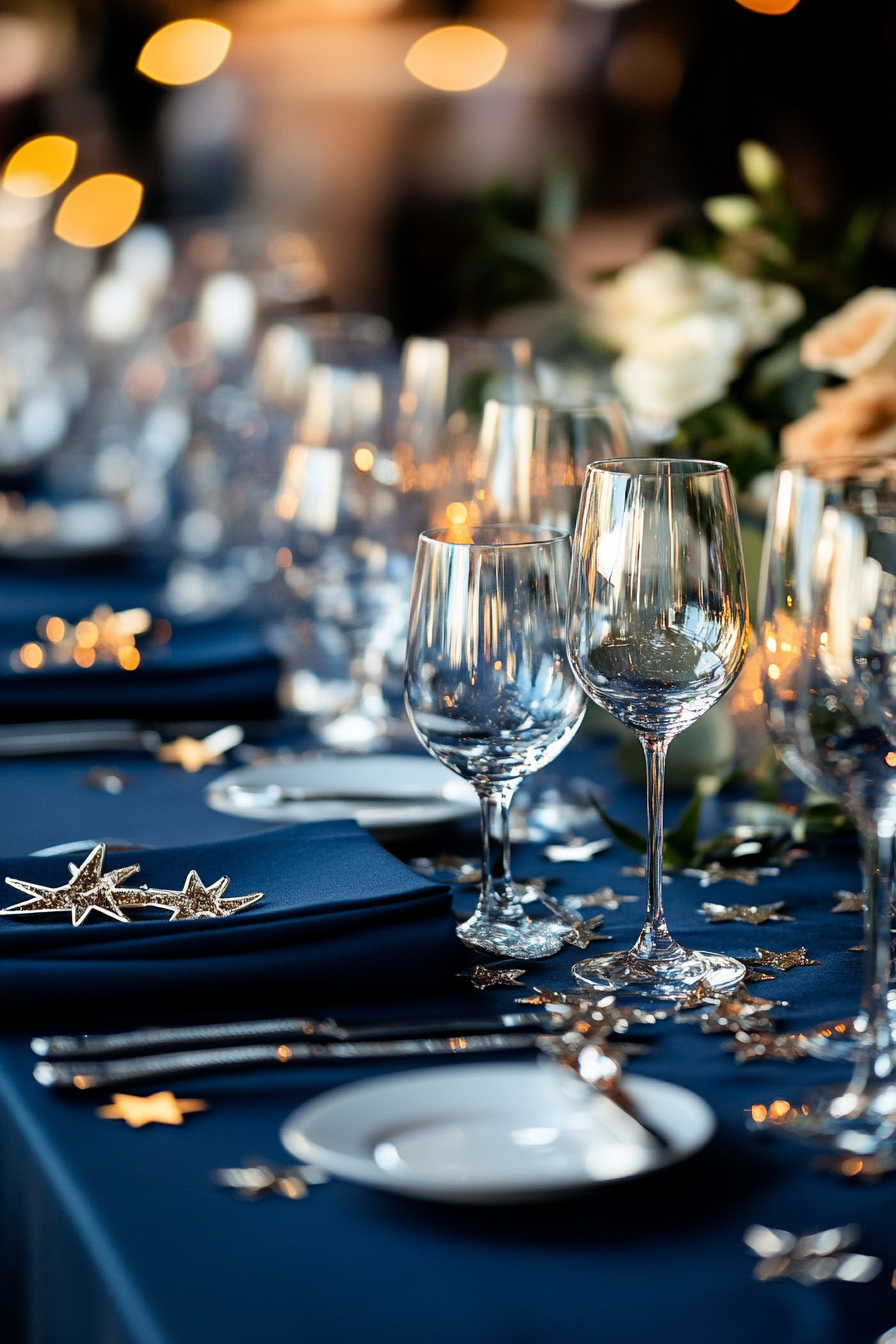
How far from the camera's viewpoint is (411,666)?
93cm

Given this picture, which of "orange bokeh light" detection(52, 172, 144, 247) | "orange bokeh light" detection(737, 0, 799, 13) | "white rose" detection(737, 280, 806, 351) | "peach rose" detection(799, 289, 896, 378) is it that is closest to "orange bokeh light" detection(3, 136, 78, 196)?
"orange bokeh light" detection(52, 172, 144, 247)

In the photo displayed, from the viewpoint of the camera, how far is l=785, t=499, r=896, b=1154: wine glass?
66cm

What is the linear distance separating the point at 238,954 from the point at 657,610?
11.0 inches

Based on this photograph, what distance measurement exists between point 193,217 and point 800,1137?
6558 mm

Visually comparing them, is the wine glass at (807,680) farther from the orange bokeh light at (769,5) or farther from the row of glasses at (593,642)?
the orange bokeh light at (769,5)

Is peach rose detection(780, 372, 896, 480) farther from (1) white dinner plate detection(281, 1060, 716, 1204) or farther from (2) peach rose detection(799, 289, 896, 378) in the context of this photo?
(1) white dinner plate detection(281, 1060, 716, 1204)

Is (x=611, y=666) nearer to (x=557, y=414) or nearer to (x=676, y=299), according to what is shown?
(x=557, y=414)

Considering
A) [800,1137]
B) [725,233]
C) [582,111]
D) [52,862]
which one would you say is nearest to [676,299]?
[725,233]

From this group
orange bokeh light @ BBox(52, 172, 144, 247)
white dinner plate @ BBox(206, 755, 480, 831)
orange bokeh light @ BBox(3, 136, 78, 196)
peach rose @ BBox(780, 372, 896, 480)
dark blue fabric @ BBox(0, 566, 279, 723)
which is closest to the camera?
white dinner plate @ BBox(206, 755, 480, 831)

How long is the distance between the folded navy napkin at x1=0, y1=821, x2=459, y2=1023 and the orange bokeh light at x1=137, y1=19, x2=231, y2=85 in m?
7.01

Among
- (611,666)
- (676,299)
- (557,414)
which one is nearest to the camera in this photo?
(611,666)

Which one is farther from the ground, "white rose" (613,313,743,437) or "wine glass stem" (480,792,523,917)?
"white rose" (613,313,743,437)

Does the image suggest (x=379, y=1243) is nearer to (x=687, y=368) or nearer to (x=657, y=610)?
(x=657, y=610)

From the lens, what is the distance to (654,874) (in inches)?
35.2
